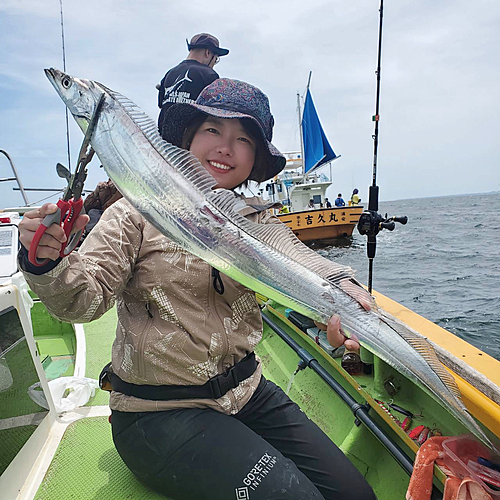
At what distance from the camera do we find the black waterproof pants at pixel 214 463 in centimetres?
157

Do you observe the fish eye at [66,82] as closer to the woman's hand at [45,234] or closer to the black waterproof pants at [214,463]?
the woman's hand at [45,234]

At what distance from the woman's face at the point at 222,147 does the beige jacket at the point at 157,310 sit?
18.1 inches

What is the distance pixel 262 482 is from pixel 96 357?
2805mm

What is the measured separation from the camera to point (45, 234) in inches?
50.3

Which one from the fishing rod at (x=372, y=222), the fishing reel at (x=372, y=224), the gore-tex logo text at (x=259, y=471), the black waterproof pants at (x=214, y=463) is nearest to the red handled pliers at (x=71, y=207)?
the black waterproof pants at (x=214, y=463)

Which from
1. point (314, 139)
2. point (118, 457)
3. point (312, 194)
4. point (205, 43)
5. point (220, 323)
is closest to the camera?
point (220, 323)

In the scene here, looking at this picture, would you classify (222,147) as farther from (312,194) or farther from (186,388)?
(312,194)

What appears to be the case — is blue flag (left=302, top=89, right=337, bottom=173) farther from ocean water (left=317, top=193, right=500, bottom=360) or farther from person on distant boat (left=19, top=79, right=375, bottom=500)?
person on distant boat (left=19, top=79, right=375, bottom=500)

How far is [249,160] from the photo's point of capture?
2111 millimetres

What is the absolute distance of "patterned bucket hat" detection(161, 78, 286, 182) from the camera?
1.95 meters

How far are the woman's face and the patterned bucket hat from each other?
0.24 feet

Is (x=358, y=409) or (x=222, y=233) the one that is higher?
(x=222, y=233)

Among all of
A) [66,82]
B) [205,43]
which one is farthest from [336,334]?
[205,43]

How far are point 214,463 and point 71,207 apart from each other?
1.17 metres
